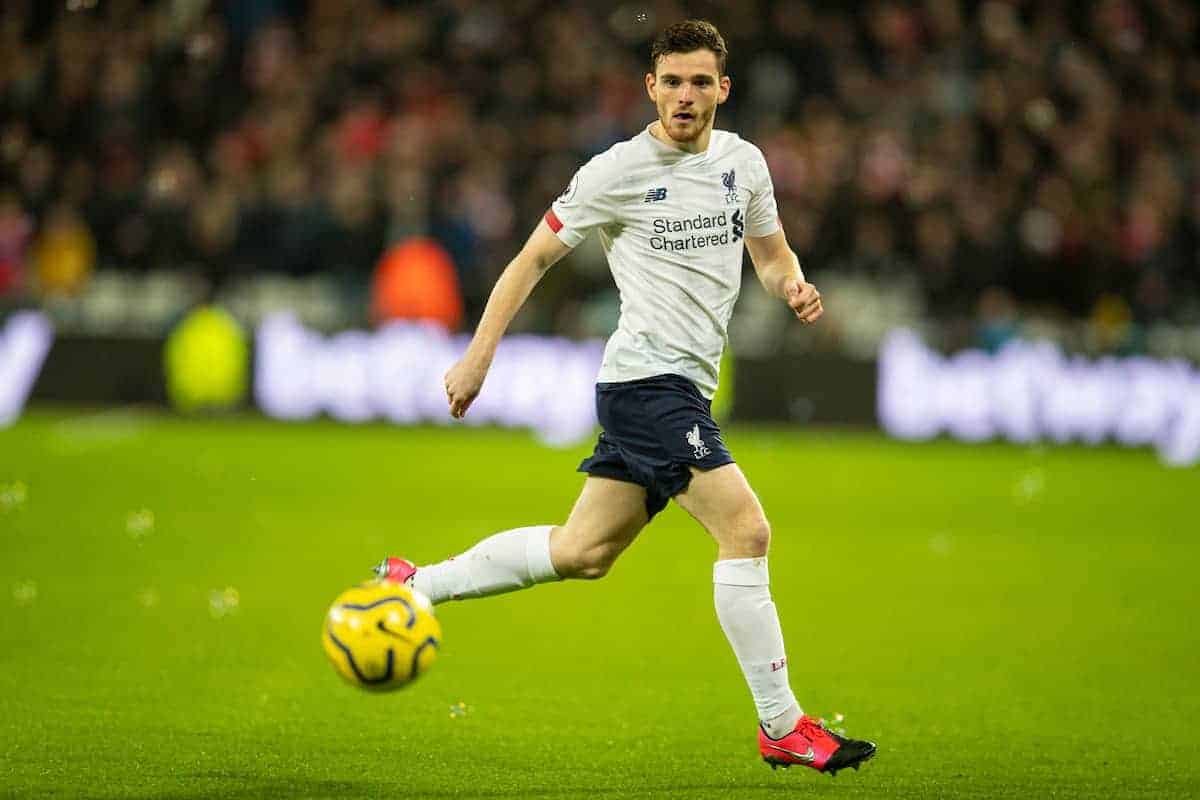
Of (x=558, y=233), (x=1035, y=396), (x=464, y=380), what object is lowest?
(x=1035, y=396)

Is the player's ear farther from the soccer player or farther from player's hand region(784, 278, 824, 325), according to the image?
player's hand region(784, 278, 824, 325)

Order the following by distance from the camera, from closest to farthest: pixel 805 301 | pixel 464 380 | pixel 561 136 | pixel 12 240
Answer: pixel 464 380 → pixel 805 301 → pixel 12 240 → pixel 561 136

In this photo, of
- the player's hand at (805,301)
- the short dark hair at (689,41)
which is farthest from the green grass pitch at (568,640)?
the short dark hair at (689,41)

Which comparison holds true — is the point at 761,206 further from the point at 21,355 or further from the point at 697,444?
the point at 21,355

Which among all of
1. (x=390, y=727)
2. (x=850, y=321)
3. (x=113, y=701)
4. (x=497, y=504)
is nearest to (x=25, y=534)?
(x=497, y=504)

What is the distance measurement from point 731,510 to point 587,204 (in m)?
1.09

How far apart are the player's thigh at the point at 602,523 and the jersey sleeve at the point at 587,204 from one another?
0.81 meters

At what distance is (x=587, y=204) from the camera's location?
5.65m

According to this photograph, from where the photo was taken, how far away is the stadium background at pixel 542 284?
9922 millimetres

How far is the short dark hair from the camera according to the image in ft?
18.1

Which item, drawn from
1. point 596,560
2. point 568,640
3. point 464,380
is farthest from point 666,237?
point 568,640

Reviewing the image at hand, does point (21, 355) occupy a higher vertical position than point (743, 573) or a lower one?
lower

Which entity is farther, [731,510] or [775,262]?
[775,262]

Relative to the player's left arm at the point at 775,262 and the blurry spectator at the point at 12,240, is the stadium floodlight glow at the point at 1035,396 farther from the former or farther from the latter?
the player's left arm at the point at 775,262
